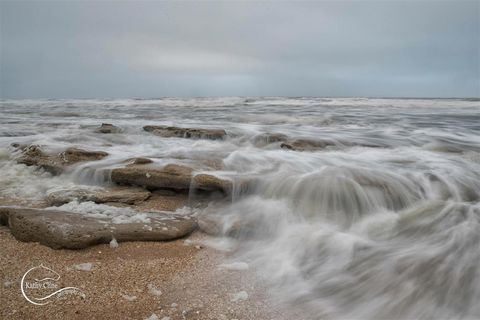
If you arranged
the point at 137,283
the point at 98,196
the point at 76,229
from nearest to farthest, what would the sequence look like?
the point at 137,283 → the point at 76,229 → the point at 98,196

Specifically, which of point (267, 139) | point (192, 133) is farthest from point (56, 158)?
point (267, 139)

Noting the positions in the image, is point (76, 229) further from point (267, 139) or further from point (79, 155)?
point (267, 139)

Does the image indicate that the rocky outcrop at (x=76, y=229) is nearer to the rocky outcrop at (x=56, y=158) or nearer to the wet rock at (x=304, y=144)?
the rocky outcrop at (x=56, y=158)

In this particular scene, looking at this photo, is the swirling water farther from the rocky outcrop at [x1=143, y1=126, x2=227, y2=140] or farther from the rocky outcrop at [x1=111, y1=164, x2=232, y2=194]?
the rocky outcrop at [x1=143, y1=126, x2=227, y2=140]

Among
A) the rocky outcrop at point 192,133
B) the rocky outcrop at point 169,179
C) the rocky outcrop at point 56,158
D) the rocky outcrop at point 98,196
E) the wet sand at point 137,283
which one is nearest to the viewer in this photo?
the wet sand at point 137,283

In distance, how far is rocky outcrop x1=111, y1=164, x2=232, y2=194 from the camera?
14.8ft

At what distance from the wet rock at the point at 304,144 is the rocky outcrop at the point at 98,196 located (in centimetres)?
340

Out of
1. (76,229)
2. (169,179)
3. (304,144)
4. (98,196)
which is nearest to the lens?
(76,229)

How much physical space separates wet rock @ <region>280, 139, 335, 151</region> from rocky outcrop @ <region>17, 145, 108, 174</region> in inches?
133

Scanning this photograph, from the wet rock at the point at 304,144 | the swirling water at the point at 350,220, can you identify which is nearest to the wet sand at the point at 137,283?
the swirling water at the point at 350,220

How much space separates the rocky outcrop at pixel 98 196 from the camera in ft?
13.8

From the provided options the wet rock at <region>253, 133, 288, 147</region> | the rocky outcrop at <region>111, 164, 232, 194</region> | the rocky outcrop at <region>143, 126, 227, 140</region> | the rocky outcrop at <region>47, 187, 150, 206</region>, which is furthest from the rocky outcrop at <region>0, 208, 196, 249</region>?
the rocky outcrop at <region>143, 126, 227, 140</region>

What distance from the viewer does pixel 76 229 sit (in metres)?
3.18

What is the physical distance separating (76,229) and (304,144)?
197 inches
